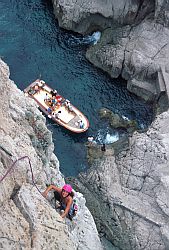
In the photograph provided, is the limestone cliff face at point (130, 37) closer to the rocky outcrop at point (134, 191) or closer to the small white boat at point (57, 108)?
the small white boat at point (57, 108)

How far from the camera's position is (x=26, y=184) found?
17734mm

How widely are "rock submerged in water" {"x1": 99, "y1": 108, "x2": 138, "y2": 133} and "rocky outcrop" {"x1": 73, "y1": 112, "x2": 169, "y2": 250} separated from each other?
4369mm

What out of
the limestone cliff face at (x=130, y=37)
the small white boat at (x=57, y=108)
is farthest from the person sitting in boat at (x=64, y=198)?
the limestone cliff face at (x=130, y=37)

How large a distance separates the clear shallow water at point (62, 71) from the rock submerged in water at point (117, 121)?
587 mm

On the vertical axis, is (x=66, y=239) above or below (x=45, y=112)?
above

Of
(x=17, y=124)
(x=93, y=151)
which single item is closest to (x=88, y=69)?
(x=93, y=151)

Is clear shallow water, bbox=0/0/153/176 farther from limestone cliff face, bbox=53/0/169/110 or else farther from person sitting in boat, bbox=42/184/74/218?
person sitting in boat, bbox=42/184/74/218

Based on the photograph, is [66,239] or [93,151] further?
[93,151]

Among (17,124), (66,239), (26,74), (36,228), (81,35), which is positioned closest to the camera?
(36,228)

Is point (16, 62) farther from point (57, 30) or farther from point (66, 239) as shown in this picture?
point (66, 239)

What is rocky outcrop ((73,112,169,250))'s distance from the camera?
1181 inches

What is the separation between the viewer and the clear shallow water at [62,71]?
38.6m

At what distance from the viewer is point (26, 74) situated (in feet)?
140

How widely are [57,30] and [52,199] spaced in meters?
28.9
